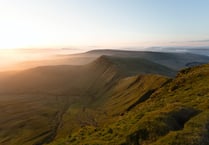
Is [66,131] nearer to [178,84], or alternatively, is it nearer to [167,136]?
[178,84]

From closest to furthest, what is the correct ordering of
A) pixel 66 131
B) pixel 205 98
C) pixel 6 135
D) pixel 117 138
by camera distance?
pixel 117 138 < pixel 205 98 < pixel 66 131 < pixel 6 135

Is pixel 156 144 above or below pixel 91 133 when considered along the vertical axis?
above

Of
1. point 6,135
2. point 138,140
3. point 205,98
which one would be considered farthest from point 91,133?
point 6,135

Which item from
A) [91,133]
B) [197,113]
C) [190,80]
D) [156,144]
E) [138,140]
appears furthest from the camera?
[190,80]

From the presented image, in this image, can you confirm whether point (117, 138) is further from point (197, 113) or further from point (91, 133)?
point (197, 113)

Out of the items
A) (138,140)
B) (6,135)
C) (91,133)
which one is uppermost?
(138,140)

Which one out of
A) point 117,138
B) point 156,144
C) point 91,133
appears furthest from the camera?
point 91,133

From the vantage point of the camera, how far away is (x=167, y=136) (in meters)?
34.1

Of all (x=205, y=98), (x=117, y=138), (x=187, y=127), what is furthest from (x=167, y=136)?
(x=205, y=98)

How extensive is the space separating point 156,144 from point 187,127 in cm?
647

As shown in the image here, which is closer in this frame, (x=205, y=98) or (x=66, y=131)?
(x=205, y=98)

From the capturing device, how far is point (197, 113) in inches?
1702

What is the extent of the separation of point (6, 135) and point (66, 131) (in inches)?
1820

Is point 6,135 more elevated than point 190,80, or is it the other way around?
point 190,80
